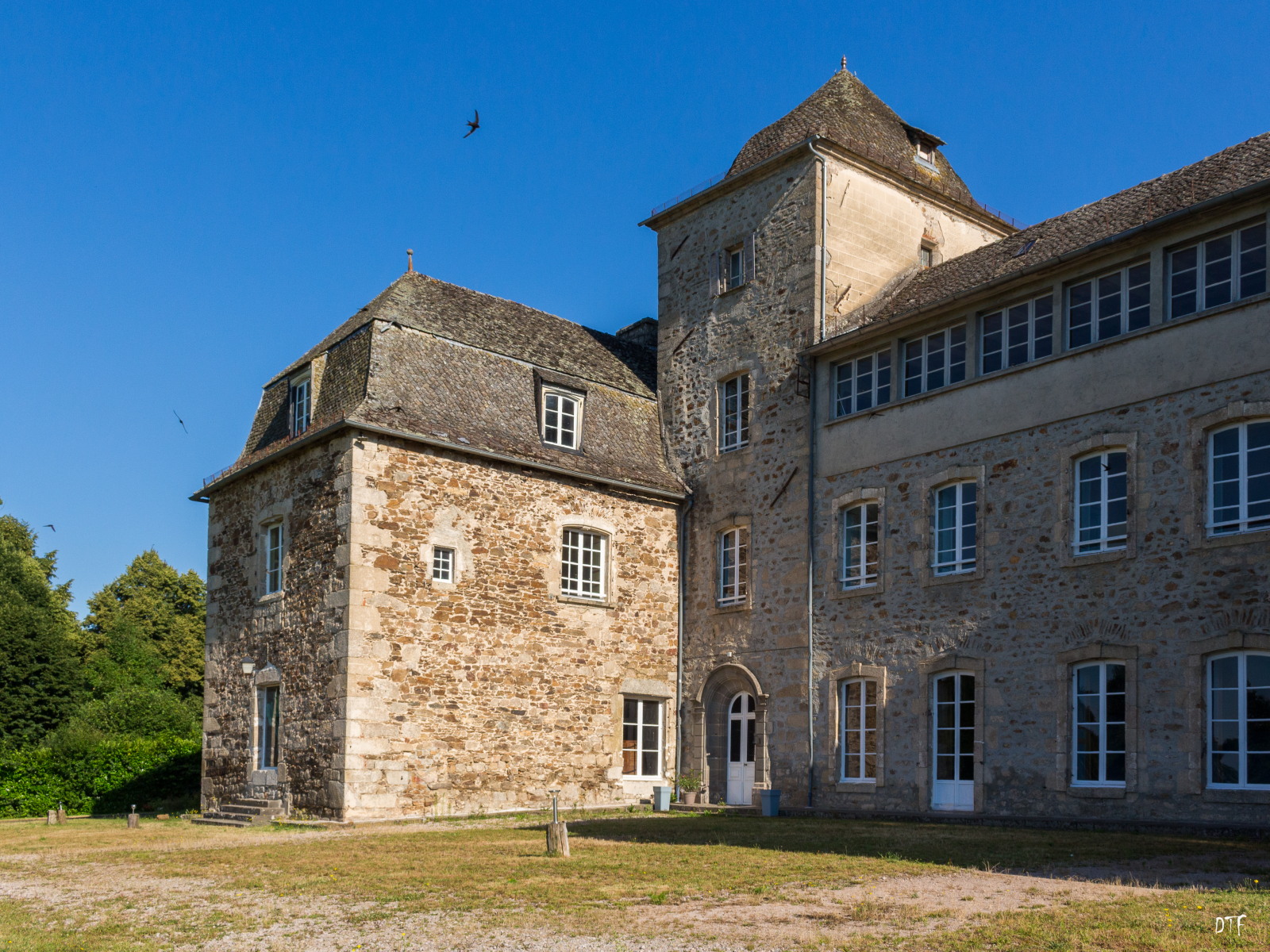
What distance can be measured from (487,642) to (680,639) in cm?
399

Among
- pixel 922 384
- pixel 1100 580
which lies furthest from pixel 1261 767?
pixel 922 384

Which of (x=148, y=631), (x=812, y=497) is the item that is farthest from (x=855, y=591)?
(x=148, y=631)

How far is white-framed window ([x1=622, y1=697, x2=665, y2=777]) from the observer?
20.2m

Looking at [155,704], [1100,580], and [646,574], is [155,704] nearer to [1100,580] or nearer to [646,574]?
[646,574]

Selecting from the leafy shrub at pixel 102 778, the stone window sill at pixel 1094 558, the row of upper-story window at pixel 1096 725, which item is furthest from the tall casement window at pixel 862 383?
the leafy shrub at pixel 102 778

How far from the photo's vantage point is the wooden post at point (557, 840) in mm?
11836

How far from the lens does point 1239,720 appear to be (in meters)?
13.3

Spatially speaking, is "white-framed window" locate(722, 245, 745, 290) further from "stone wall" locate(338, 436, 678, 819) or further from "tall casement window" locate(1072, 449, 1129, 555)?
"tall casement window" locate(1072, 449, 1129, 555)

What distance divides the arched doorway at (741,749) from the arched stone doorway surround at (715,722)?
9cm

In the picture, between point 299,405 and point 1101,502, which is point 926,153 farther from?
point 299,405

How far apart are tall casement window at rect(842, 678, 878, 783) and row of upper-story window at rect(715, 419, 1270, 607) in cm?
152

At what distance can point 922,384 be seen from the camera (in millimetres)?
17641

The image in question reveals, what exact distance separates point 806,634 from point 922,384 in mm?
4157

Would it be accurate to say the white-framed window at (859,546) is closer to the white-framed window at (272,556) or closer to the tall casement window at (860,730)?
the tall casement window at (860,730)
